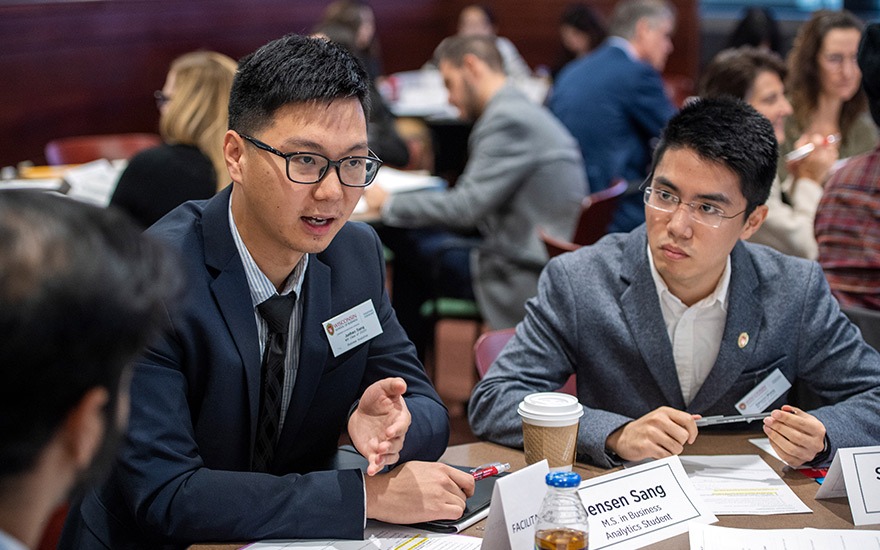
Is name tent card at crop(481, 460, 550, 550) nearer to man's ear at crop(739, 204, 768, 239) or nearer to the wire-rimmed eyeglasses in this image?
the wire-rimmed eyeglasses

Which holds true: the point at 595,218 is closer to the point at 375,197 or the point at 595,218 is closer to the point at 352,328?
the point at 375,197

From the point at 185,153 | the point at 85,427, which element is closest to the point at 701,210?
the point at 85,427

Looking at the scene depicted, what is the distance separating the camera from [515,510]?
4.67ft

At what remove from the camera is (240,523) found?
154 centimetres

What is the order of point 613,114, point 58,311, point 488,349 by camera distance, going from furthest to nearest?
point 613,114
point 488,349
point 58,311

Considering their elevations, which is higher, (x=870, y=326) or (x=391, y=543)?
(x=391, y=543)

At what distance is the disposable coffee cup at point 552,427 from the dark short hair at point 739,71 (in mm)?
2432

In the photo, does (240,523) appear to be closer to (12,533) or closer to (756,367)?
(12,533)

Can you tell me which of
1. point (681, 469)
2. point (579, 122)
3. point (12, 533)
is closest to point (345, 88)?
point (681, 469)

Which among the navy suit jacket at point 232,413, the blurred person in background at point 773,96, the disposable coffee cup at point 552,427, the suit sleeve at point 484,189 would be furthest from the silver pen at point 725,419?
the suit sleeve at point 484,189

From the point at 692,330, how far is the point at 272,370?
0.91m

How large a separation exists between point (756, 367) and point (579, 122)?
3.52 m

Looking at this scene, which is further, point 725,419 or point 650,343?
point 650,343

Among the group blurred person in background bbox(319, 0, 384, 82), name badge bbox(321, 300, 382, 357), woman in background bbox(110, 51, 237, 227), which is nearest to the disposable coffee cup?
name badge bbox(321, 300, 382, 357)
